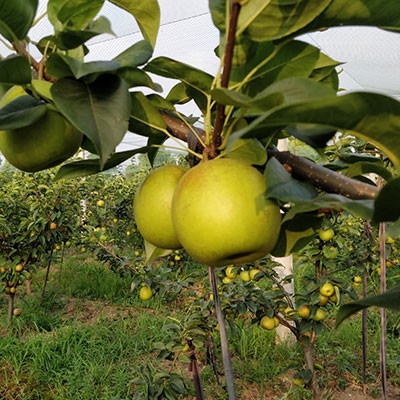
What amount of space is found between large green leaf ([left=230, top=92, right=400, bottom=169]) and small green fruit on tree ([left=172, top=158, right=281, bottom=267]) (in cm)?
8

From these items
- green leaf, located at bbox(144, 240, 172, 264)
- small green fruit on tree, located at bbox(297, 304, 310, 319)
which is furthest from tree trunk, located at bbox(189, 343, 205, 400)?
green leaf, located at bbox(144, 240, 172, 264)

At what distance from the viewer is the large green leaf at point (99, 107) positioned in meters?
0.28

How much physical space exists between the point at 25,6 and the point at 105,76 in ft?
0.26

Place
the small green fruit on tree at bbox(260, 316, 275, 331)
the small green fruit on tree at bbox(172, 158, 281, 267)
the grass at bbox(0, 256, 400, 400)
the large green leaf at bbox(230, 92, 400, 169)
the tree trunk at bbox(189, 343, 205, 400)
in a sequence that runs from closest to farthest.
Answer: the large green leaf at bbox(230, 92, 400, 169) < the small green fruit on tree at bbox(172, 158, 281, 267) < the tree trunk at bbox(189, 343, 205, 400) < the small green fruit on tree at bbox(260, 316, 275, 331) < the grass at bbox(0, 256, 400, 400)

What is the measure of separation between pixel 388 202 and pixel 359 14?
0.51ft

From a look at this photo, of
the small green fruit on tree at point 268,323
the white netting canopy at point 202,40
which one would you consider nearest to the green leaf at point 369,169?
the small green fruit on tree at point 268,323

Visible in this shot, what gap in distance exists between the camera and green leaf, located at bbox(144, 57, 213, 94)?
13.3 inches

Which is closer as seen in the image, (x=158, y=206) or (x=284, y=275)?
(x=158, y=206)

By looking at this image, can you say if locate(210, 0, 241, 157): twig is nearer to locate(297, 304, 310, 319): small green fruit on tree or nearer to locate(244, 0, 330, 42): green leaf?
locate(244, 0, 330, 42): green leaf

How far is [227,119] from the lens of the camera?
0.34 meters

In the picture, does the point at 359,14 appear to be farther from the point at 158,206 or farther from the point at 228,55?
the point at 158,206

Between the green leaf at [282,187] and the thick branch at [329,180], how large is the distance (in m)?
0.04

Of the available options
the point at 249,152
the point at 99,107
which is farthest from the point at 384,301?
the point at 99,107

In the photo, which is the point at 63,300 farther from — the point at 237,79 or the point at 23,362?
the point at 237,79
